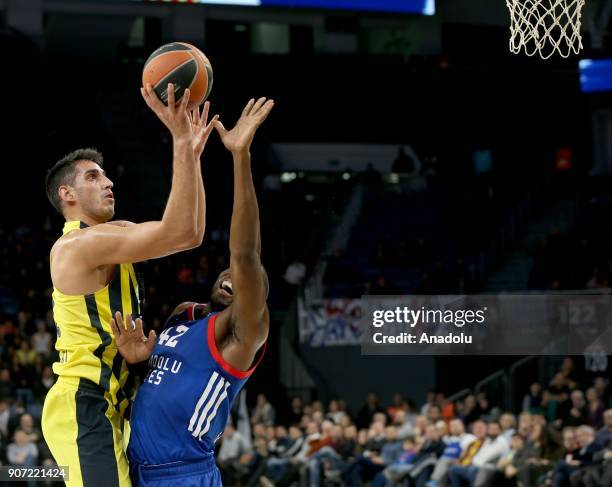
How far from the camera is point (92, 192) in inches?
156

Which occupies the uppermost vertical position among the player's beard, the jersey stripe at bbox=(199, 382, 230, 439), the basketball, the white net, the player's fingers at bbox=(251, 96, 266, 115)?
the white net

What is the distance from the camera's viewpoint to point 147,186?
18.3 m

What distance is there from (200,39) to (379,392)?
8.13 meters

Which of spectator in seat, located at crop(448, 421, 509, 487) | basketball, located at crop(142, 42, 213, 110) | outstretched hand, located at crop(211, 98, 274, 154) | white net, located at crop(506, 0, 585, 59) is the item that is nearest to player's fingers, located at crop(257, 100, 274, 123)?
outstretched hand, located at crop(211, 98, 274, 154)

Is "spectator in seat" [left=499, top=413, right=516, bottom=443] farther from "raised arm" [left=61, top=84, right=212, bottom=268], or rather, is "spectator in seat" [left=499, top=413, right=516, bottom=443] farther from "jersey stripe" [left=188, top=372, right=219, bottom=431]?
"raised arm" [left=61, top=84, right=212, bottom=268]

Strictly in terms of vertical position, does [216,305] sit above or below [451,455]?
above

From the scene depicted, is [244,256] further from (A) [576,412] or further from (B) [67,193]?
(A) [576,412]

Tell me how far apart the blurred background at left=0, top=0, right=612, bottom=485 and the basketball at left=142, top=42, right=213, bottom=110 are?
8.03 m

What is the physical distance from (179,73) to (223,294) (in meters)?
0.86

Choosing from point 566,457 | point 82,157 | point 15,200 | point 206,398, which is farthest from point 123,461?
point 15,200

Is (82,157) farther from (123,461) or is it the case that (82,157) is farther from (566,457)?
(566,457)

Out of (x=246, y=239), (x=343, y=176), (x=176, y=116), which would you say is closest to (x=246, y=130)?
(x=176, y=116)

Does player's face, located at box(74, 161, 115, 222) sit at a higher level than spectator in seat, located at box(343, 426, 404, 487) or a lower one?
higher

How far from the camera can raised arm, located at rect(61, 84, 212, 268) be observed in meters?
3.52
